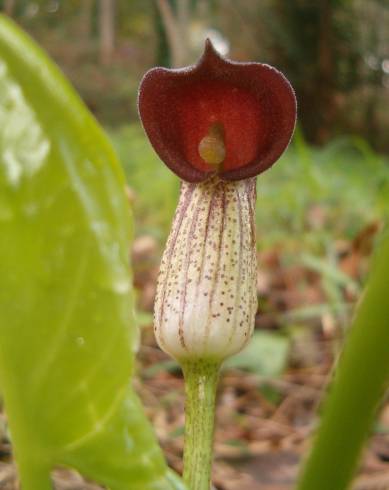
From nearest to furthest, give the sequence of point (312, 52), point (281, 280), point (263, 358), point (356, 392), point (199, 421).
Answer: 1. point (356, 392)
2. point (199, 421)
3. point (263, 358)
4. point (281, 280)
5. point (312, 52)

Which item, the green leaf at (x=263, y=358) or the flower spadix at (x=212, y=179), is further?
the green leaf at (x=263, y=358)

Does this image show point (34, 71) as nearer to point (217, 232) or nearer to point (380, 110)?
point (217, 232)

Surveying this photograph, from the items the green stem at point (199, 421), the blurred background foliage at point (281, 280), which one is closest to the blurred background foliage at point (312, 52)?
the blurred background foliage at point (281, 280)

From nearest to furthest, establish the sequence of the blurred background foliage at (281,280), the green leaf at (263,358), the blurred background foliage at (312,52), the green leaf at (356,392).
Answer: the green leaf at (356,392)
the blurred background foliage at (281,280)
the green leaf at (263,358)
the blurred background foliage at (312,52)

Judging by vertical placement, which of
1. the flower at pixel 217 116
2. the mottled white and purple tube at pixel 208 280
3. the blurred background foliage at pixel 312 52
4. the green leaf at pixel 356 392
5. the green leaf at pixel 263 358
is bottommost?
the green leaf at pixel 356 392

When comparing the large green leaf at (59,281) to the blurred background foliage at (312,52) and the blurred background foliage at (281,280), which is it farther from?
the blurred background foliage at (312,52)

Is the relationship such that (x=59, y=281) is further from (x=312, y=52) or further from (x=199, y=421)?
(x=312, y=52)

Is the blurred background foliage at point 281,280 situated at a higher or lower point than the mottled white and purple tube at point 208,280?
higher

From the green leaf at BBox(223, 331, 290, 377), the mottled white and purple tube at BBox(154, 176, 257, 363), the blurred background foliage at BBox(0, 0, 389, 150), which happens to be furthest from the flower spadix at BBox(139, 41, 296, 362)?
the blurred background foliage at BBox(0, 0, 389, 150)

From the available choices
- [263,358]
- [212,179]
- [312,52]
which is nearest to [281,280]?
[263,358]
